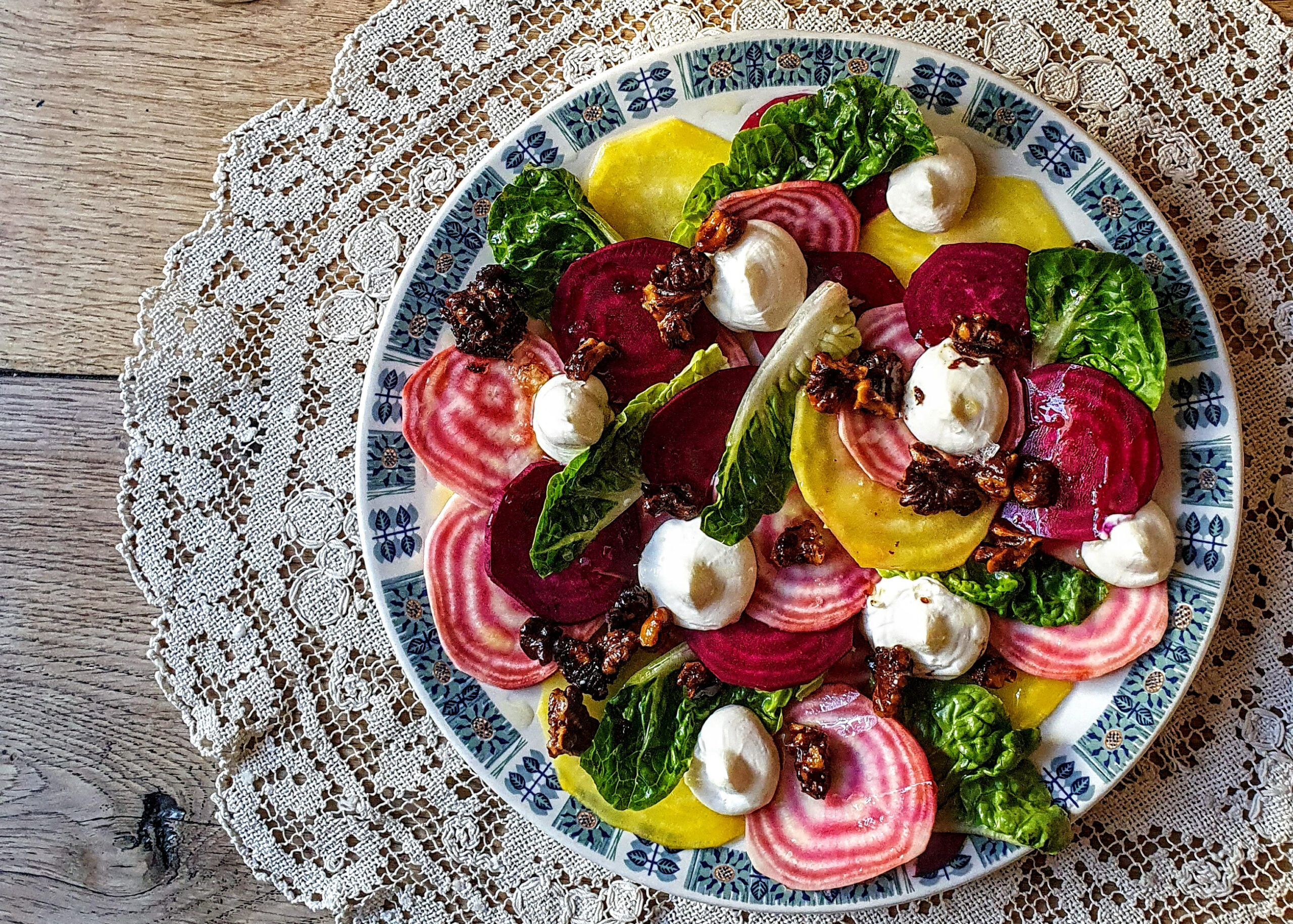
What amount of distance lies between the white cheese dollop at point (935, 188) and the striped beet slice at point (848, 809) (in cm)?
82

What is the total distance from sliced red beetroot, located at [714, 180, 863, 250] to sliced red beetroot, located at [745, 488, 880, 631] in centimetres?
43

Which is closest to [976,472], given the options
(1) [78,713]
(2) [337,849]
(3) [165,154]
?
(2) [337,849]

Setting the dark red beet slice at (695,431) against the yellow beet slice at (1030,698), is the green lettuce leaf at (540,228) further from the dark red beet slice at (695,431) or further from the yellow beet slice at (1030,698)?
the yellow beet slice at (1030,698)

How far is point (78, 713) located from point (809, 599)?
1473mm

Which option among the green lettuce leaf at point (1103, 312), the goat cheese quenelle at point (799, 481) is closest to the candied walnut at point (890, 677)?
the goat cheese quenelle at point (799, 481)

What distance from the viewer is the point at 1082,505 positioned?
4.85 feet

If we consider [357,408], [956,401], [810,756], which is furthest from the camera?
[357,408]

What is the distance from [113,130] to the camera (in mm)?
1804

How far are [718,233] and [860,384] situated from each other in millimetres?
341

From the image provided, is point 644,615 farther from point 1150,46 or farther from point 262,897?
point 1150,46

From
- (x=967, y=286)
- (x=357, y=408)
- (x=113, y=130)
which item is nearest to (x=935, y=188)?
(x=967, y=286)

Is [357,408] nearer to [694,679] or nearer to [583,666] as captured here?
[583,666]

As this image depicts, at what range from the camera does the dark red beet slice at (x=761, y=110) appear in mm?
1534

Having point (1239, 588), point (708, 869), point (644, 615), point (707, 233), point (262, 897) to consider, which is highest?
point (707, 233)
